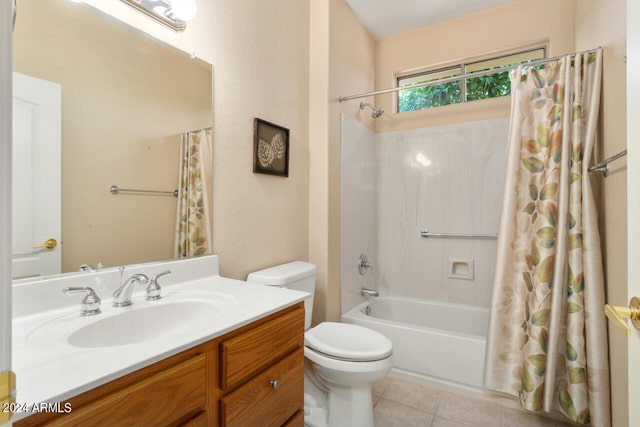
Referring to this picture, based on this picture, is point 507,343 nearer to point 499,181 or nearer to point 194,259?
point 499,181

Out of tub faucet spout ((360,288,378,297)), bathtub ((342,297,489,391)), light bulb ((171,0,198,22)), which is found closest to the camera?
light bulb ((171,0,198,22))

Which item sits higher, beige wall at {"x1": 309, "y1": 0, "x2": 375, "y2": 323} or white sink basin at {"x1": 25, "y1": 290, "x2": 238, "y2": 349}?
beige wall at {"x1": 309, "y1": 0, "x2": 375, "y2": 323}

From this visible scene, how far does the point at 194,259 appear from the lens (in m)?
1.31

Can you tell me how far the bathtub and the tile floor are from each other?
86 millimetres

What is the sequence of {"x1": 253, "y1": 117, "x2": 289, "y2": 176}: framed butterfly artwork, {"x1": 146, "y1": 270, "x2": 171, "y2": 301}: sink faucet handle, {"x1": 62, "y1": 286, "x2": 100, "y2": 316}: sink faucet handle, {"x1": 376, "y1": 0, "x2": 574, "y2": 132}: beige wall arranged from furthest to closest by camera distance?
{"x1": 376, "y1": 0, "x2": 574, "y2": 132}: beige wall
{"x1": 253, "y1": 117, "x2": 289, "y2": 176}: framed butterfly artwork
{"x1": 146, "y1": 270, "x2": 171, "y2": 301}: sink faucet handle
{"x1": 62, "y1": 286, "x2": 100, "y2": 316}: sink faucet handle

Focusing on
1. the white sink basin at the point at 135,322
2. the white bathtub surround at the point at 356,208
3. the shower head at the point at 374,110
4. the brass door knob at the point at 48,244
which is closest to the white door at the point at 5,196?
the white sink basin at the point at 135,322

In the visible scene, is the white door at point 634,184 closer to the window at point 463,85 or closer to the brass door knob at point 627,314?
the brass door knob at point 627,314

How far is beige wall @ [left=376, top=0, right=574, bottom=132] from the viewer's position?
2223 mm

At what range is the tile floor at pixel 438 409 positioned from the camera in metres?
1.67

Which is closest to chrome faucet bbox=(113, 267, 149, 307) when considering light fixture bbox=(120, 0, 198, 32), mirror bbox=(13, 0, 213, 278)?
mirror bbox=(13, 0, 213, 278)

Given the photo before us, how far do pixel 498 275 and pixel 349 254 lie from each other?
1.01 meters

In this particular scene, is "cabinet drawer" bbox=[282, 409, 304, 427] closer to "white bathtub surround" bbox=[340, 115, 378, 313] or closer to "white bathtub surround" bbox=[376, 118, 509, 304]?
"white bathtub surround" bbox=[340, 115, 378, 313]

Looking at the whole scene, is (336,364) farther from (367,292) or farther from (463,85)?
(463,85)

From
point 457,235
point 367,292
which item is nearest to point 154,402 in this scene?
point 367,292
